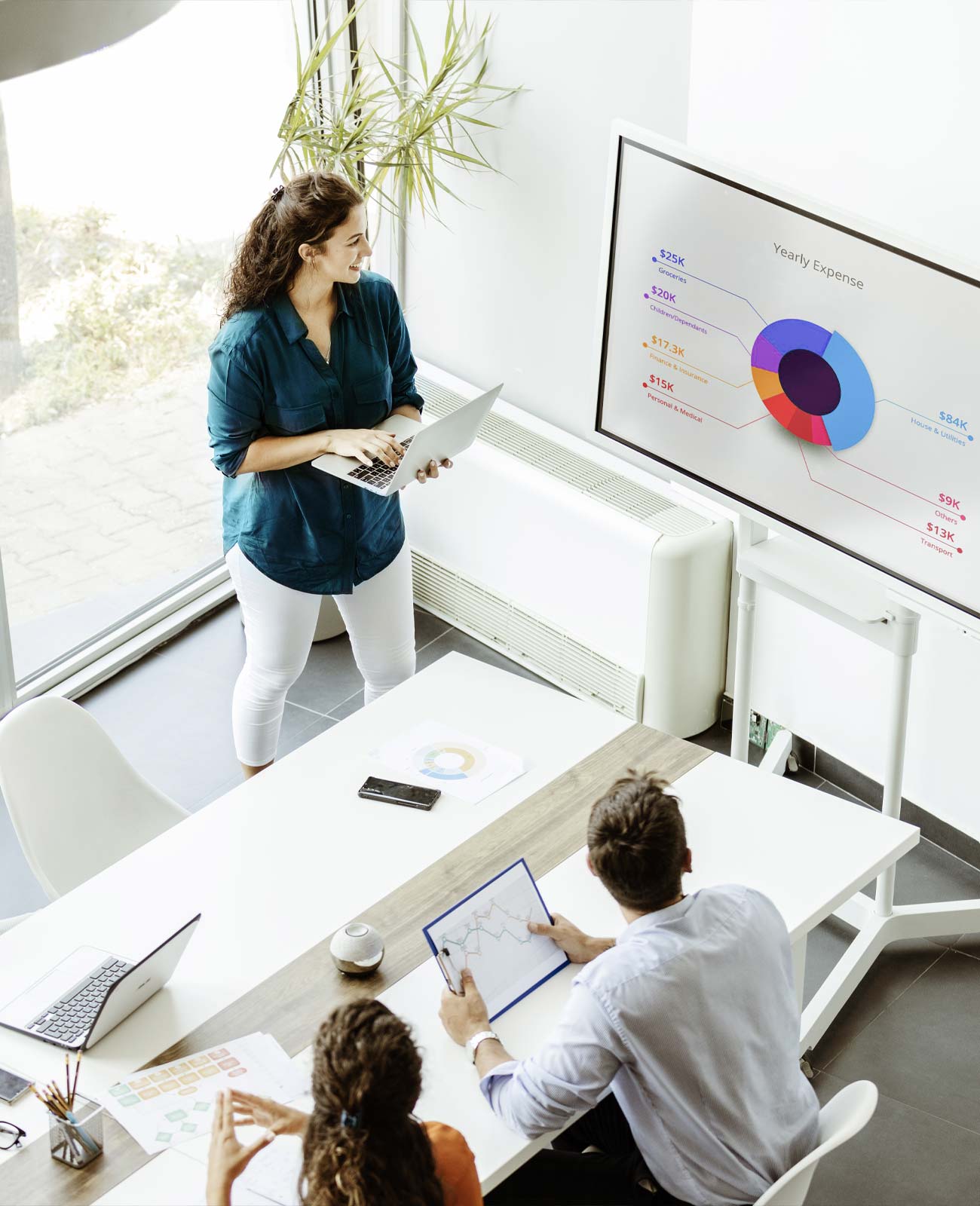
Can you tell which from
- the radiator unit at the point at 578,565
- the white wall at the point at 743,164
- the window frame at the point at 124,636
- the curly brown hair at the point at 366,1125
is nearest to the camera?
the curly brown hair at the point at 366,1125

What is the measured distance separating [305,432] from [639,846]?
154cm

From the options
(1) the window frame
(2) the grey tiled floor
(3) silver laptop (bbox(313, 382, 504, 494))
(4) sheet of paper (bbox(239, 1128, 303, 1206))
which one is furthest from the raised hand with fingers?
(1) the window frame

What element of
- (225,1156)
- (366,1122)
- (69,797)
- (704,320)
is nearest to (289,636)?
(69,797)

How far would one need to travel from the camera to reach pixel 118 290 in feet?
14.2

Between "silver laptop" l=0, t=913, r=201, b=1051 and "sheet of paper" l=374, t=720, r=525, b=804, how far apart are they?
629 millimetres

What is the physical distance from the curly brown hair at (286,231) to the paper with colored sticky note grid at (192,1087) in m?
1.62

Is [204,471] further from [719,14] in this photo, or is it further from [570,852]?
[570,852]

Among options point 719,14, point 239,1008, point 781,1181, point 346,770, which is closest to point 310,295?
point 346,770

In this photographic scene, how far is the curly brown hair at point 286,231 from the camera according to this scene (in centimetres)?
310

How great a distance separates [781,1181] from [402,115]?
3.20 m

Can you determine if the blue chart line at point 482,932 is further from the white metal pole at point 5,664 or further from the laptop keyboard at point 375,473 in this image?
the white metal pole at point 5,664

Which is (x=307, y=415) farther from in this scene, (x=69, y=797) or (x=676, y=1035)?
(x=676, y=1035)

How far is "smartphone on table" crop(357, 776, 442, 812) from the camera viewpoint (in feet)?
9.20

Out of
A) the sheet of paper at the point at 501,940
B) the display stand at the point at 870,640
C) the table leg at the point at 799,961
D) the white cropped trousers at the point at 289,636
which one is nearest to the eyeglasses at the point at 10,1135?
the sheet of paper at the point at 501,940
